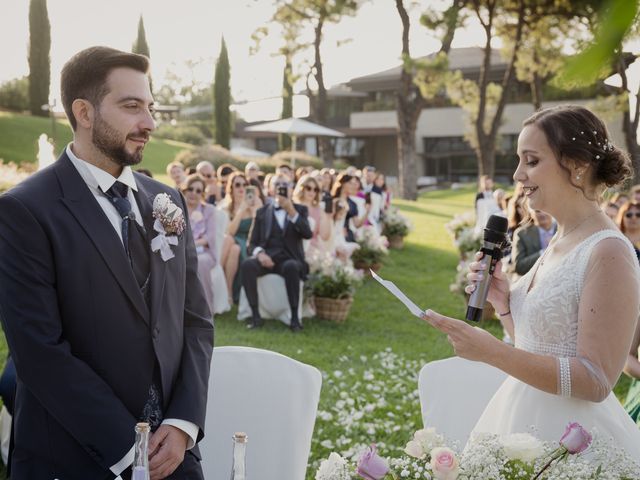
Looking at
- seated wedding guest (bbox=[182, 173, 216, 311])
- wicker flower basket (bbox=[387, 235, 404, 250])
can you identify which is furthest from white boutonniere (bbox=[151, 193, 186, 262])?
wicker flower basket (bbox=[387, 235, 404, 250])

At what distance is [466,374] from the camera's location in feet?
10.2

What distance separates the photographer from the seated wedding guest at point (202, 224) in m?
8.91

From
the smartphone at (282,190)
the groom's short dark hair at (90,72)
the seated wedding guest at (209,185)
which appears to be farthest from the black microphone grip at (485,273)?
the seated wedding guest at (209,185)

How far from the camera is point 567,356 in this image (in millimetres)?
2297

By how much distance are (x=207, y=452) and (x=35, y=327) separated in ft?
3.44

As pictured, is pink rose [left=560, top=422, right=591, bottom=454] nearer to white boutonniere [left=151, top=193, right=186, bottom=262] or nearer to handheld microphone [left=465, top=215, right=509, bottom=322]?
handheld microphone [left=465, top=215, right=509, bottom=322]

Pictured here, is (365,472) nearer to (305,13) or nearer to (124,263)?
(124,263)

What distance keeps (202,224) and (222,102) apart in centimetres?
3407

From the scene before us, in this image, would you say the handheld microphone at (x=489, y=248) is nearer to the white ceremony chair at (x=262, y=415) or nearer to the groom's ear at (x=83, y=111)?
the white ceremony chair at (x=262, y=415)

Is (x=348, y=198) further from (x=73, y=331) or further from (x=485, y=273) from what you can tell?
(x=73, y=331)

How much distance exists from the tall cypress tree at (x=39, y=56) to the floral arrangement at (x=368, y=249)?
28694 mm

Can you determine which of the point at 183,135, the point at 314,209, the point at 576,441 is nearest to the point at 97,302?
the point at 576,441

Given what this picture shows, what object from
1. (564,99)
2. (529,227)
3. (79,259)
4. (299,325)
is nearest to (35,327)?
(79,259)

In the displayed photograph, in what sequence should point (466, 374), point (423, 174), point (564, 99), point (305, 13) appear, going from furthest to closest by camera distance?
1. point (423, 174)
2. point (564, 99)
3. point (305, 13)
4. point (466, 374)
